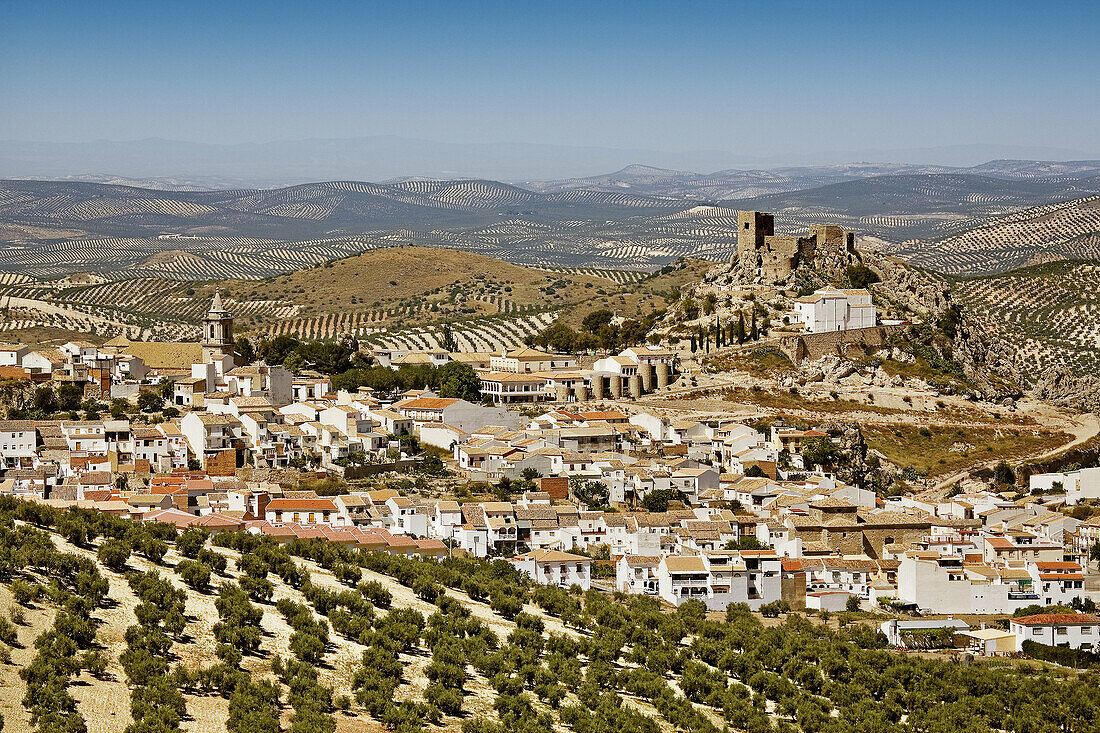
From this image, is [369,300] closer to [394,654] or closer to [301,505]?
[301,505]

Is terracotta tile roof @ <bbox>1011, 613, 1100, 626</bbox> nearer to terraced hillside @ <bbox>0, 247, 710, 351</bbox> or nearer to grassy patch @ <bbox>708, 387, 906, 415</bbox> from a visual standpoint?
grassy patch @ <bbox>708, 387, 906, 415</bbox>

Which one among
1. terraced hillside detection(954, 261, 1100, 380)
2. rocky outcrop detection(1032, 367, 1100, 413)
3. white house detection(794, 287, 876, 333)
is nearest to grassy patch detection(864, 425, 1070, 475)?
rocky outcrop detection(1032, 367, 1100, 413)

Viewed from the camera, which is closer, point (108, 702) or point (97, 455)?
point (108, 702)

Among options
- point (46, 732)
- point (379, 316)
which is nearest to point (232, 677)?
point (46, 732)

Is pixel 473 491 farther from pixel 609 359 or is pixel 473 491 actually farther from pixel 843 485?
pixel 609 359

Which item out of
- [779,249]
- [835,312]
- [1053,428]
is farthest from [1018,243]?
[1053,428]
